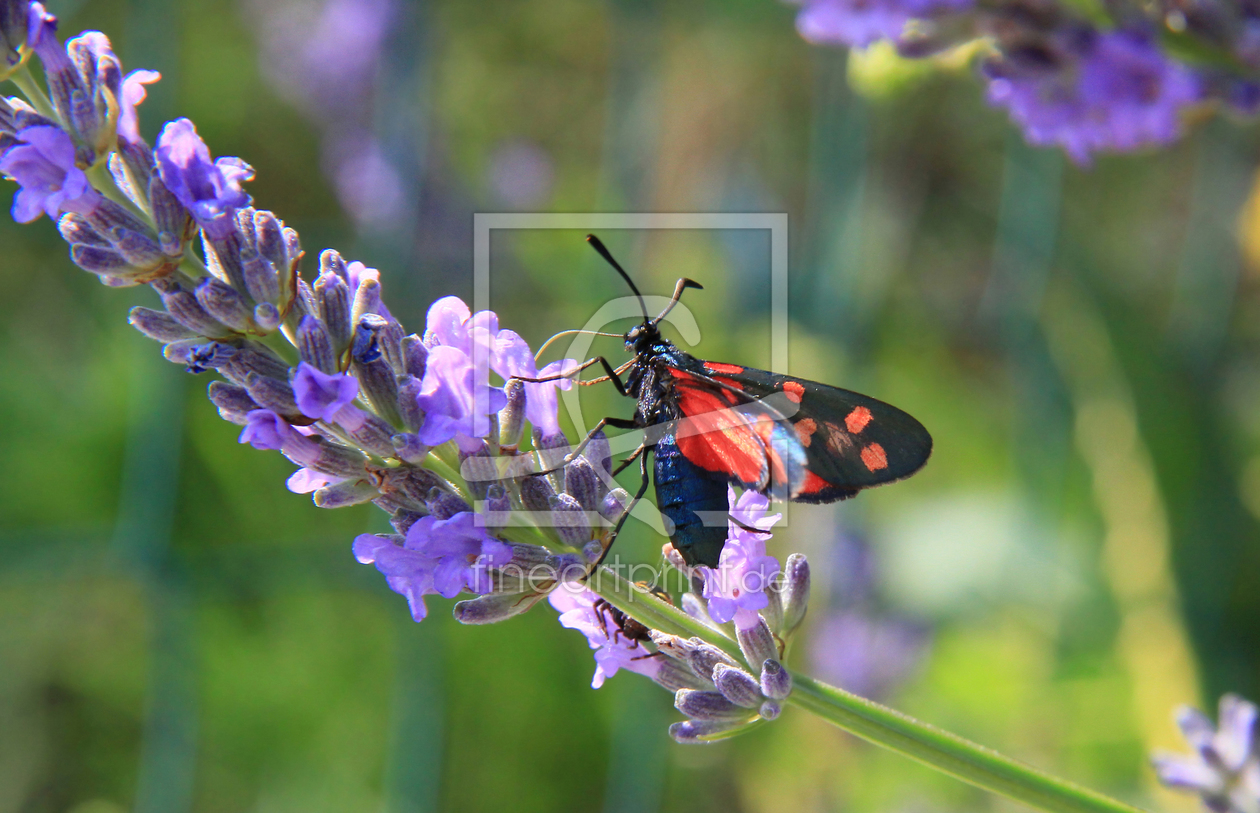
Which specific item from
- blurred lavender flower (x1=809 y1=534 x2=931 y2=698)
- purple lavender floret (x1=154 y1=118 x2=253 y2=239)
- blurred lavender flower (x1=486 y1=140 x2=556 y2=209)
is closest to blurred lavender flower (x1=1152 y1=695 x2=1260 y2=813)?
purple lavender floret (x1=154 y1=118 x2=253 y2=239)

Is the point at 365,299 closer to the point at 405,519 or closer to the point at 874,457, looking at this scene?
the point at 405,519

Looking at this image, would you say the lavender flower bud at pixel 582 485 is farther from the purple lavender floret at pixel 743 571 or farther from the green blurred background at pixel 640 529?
the green blurred background at pixel 640 529

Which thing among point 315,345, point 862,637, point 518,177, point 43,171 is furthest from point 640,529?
point 43,171

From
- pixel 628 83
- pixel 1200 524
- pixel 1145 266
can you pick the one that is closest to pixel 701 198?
pixel 628 83

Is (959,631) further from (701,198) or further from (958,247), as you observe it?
(701,198)

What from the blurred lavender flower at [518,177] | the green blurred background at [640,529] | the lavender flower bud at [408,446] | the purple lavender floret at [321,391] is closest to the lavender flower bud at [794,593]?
the lavender flower bud at [408,446]

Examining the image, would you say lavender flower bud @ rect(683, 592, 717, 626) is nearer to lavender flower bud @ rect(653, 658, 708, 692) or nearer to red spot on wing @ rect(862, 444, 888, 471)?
lavender flower bud @ rect(653, 658, 708, 692)
